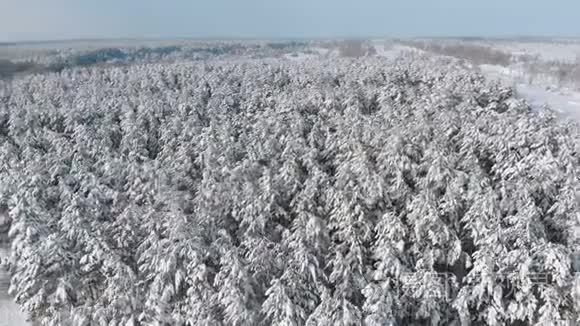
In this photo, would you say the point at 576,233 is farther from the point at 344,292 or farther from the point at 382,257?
the point at 344,292

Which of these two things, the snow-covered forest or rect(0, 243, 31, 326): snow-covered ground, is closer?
the snow-covered forest

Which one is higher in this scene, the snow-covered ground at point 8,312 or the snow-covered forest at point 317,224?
A: the snow-covered forest at point 317,224

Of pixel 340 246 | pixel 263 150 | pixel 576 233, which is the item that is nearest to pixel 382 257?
pixel 340 246

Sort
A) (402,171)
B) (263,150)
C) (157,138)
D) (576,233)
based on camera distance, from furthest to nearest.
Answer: (157,138) < (263,150) < (402,171) < (576,233)

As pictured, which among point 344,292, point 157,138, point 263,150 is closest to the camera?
point 344,292

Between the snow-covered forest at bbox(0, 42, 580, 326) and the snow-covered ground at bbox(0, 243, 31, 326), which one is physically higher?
the snow-covered forest at bbox(0, 42, 580, 326)

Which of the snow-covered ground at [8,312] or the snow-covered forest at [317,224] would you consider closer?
the snow-covered forest at [317,224]

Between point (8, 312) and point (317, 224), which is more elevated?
point (317, 224)

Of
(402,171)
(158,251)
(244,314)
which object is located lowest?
(244,314)
